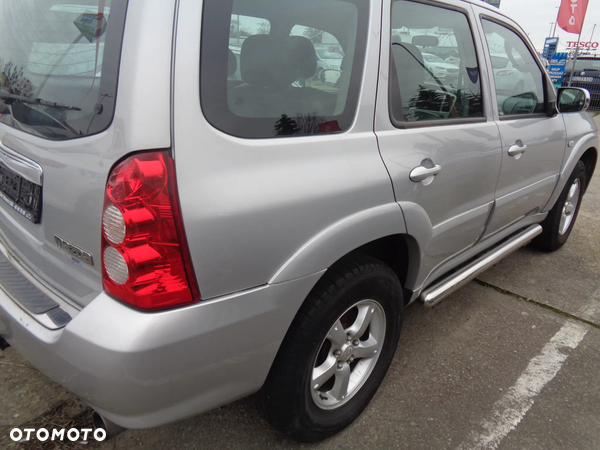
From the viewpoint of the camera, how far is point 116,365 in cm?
118

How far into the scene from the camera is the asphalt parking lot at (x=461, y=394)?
1.93 meters

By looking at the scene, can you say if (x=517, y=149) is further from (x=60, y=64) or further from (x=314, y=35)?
(x=60, y=64)

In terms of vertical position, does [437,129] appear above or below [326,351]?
above

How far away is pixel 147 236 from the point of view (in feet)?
3.92

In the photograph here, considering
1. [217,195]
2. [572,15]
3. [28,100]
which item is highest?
[572,15]

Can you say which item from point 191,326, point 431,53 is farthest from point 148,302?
point 431,53

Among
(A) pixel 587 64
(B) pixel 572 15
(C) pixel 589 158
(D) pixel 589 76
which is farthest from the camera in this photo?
(A) pixel 587 64

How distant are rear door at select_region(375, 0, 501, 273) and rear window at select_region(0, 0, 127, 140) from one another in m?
0.97

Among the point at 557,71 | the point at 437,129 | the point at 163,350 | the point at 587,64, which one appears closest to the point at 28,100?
the point at 163,350

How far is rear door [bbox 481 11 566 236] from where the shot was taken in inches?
100

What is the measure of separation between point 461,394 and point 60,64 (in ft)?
7.26

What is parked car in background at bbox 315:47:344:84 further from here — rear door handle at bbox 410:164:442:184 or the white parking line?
the white parking line

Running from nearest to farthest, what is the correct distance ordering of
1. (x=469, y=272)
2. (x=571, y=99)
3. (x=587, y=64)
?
(x=469, y=272) → (x=571, y=99) → (x=587, y=64)

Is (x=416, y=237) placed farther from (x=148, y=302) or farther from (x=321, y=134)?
(x=148, y=302)
